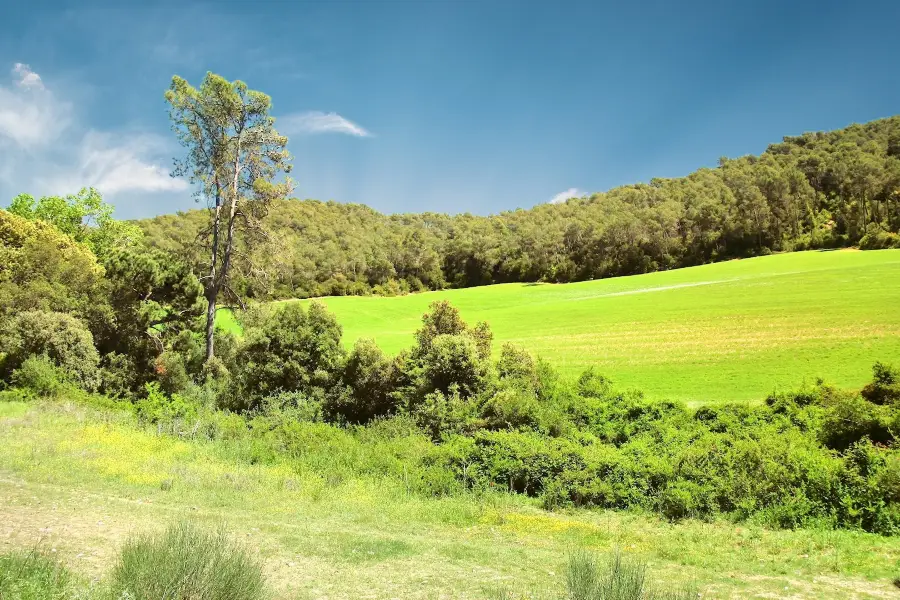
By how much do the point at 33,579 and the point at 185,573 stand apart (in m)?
1.56

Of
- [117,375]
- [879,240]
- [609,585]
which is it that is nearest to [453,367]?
[117,375]

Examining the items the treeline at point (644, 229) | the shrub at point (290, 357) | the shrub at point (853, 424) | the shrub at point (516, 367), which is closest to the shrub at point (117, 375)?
the shrub at point (290, 357)

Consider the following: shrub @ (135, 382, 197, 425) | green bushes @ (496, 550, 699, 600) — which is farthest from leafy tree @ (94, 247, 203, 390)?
green bushes @ (496, 550, 699, 600)

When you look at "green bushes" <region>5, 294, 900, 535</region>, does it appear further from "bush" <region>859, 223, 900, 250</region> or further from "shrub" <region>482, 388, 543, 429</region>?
"bush" <region>859, 223, 900, 250</region>

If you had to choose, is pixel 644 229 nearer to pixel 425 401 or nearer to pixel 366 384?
pixel 366 384

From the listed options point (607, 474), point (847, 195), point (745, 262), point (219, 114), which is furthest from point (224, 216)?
point (847, 195)

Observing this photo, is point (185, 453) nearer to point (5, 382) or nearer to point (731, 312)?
point (5, 382)

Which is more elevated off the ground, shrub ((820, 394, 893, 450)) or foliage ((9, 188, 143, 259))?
foliage ((9, 188, 143, 259))

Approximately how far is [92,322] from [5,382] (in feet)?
16.6

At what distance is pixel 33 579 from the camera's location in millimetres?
5906

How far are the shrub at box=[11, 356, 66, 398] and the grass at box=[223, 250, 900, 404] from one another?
77.2ft

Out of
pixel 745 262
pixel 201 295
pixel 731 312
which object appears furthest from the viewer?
pixel 745 262

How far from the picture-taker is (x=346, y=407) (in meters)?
28.3

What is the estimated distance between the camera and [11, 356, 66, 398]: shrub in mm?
26062
